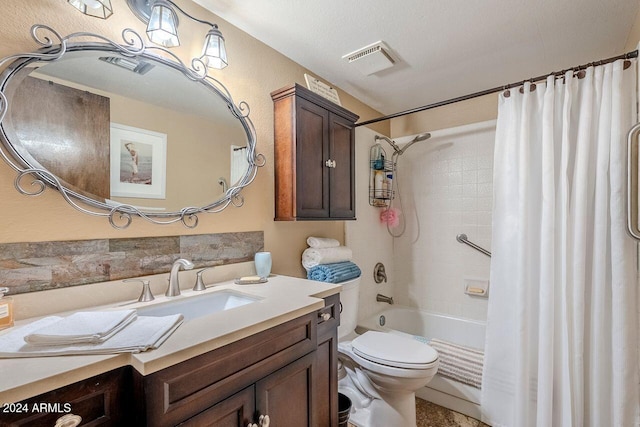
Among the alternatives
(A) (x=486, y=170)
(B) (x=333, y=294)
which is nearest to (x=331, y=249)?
(B) (x=333, y=294)

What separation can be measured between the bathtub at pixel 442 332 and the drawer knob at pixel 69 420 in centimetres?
186

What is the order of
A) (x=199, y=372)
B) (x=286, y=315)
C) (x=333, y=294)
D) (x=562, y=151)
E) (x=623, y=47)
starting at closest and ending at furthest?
1. (x=199, y=372)
2. (x=286, y=315)
3. (x=333, y=294)
4. (x=562, y=151)
5. (x=623, y=47)

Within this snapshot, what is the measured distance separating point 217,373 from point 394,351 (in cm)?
112

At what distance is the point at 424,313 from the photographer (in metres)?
2.63

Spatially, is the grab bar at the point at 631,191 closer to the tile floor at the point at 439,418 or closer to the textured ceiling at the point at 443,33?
the textured ceiling at the point at 443,33

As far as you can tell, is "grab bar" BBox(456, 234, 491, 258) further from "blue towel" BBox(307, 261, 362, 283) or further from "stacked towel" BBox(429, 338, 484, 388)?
"blue towel" BBox(307, 261, 362, 283)

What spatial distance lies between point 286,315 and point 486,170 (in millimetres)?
2227

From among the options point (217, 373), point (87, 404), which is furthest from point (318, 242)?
point (87, 404)

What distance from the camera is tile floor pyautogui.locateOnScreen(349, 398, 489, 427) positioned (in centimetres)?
174

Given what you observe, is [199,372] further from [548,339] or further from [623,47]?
[623,47]

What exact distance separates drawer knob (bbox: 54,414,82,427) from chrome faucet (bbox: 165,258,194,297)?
568 mm

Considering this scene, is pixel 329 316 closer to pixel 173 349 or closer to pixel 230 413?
pixel 230 413

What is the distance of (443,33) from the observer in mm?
1652

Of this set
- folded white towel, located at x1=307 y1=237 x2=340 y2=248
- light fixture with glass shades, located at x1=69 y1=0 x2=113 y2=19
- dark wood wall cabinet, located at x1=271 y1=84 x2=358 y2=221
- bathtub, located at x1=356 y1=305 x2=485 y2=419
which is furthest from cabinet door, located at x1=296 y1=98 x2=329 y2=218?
bathtub, located at x1=356 y1=305 x2=485 y2=419
